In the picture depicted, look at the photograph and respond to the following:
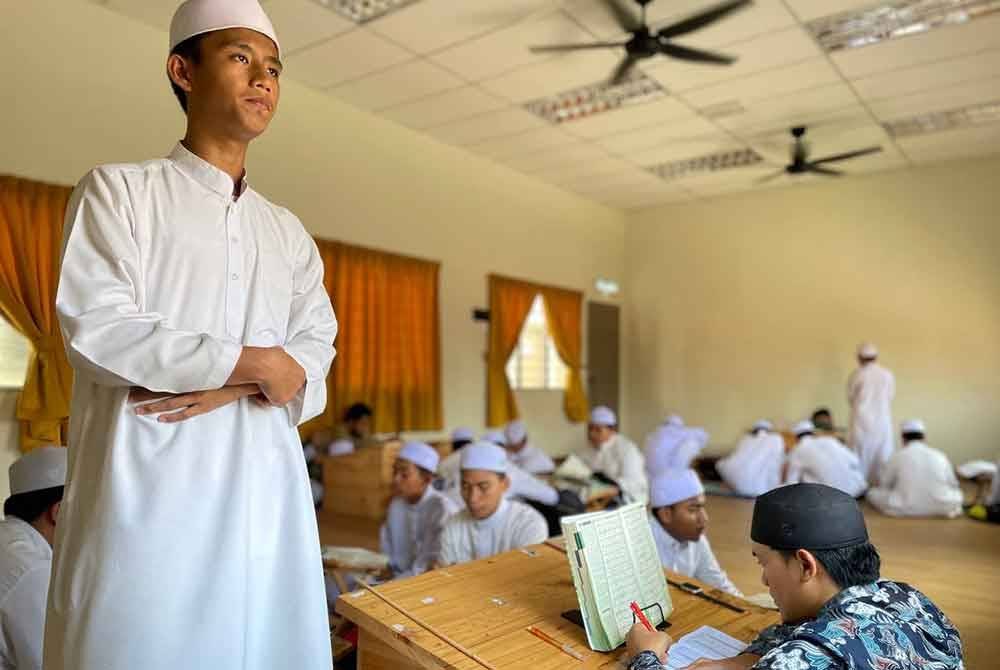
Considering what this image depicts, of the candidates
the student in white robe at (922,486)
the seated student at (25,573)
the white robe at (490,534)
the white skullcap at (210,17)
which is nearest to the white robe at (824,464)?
the student in white robe at (922,486)

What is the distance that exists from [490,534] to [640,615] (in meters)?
1.45

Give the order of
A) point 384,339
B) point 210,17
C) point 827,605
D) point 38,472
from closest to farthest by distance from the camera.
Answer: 1. point 210,17
2. point 827,605
3. point 38,472
4. point 384,339

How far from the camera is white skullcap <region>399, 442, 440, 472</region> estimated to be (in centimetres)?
350

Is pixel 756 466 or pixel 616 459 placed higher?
pixel 616 459

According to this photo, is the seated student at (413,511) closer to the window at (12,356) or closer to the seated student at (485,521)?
the seated student at (485,521)

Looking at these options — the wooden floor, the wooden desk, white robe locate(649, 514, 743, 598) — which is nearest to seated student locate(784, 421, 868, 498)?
the wooden floor

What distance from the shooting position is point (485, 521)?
2.87 m

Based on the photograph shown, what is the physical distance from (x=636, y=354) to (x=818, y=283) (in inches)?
104

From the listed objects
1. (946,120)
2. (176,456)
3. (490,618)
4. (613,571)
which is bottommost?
(490,618)

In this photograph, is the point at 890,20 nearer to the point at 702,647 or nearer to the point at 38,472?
the point at 702,647

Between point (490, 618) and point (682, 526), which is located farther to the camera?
point (682, 526)

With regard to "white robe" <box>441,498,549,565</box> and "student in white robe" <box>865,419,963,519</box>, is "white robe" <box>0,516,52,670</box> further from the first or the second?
"student in white robe" <box>865,419,963,519</box>

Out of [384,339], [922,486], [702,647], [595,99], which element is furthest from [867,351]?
[702,647]

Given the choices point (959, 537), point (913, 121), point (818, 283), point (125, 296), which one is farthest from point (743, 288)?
point (125, 296)
